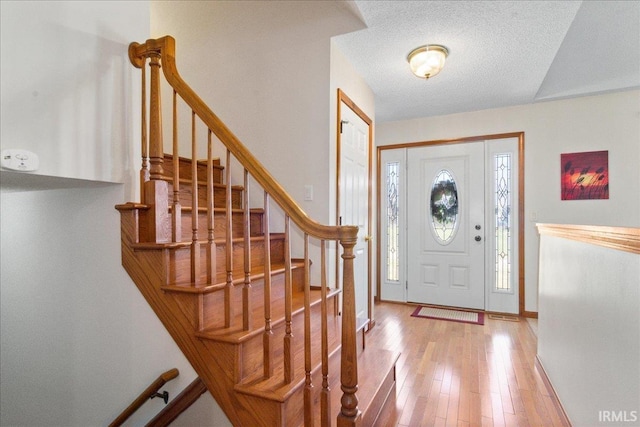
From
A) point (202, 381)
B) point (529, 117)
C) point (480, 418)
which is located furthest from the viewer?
point (529, 117)

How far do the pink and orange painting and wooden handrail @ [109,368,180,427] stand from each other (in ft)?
13.6

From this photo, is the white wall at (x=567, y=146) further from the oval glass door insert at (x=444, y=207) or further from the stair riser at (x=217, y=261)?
the stair riser at (x=217, y=261)

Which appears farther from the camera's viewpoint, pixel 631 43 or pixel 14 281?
pixel 631 43

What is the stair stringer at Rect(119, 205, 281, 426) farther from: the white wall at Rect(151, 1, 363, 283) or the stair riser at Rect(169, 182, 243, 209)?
the white wall at Rect(151, 1, 363, 283)

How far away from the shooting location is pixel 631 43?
9.26 feet

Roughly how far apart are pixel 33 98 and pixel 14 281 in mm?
1463

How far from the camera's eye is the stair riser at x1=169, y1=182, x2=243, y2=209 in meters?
2.09

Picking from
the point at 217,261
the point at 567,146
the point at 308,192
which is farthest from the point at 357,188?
the point at 567,146

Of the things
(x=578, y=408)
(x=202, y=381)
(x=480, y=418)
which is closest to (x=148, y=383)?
(x=202, y=381)

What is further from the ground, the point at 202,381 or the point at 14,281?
the point at 14,281

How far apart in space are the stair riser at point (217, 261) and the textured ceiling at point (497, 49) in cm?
Answer: 176

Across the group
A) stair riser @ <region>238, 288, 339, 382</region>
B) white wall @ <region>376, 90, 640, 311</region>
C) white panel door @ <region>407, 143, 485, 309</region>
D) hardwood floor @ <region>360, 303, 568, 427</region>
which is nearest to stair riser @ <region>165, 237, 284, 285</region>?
stair riser @ <region>238, 288, 339, 382</region>

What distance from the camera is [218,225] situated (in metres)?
2.08

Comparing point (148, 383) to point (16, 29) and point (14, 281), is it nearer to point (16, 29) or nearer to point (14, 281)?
point (14, 281)
